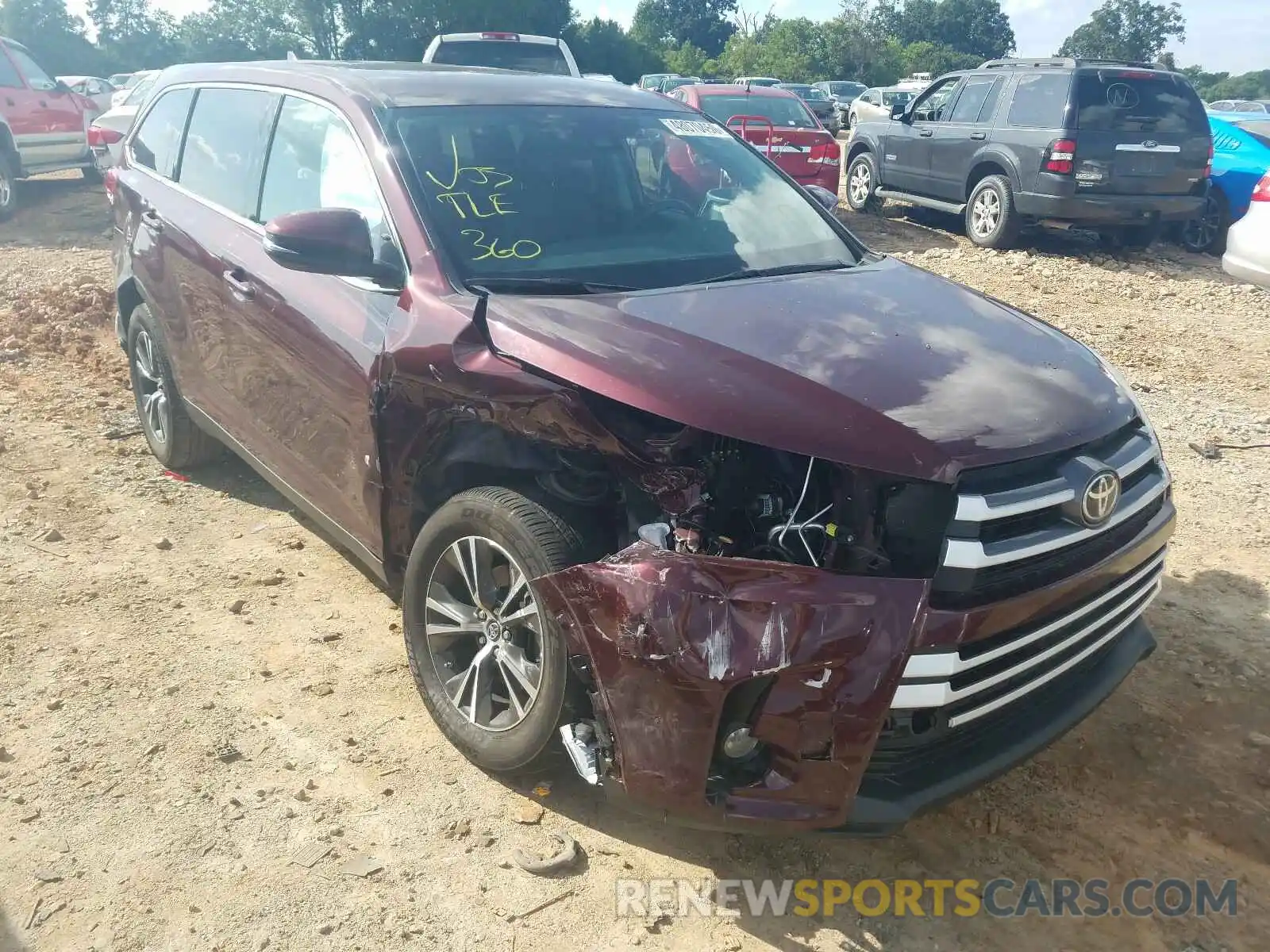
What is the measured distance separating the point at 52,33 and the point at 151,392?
58.6 metres

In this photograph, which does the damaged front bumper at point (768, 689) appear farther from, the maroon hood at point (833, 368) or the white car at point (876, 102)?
the white car at point (876, 102)

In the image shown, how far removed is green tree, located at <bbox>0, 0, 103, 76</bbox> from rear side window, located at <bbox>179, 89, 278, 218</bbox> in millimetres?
55476

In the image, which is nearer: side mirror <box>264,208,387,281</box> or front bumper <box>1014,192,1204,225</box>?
side mirror <box>264,208,387,281</box>

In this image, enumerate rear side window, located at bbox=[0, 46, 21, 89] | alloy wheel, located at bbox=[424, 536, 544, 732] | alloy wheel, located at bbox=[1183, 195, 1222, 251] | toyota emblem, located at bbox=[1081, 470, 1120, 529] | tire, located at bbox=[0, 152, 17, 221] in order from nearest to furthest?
1. toyota emblem, located at bbox=[1081, 470, 1120, 529]
2. alloy wheel, located at bbox=[424, 536, 544, 732]
3. alloy wheel, located at bbox=[1183, 195, 1222, 251]
4. tire, located at bbox=[0, 152, 17, 221]
5. rear side window, located at bbox=[0, 46, 21, 89]

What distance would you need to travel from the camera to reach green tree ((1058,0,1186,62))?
7631cm

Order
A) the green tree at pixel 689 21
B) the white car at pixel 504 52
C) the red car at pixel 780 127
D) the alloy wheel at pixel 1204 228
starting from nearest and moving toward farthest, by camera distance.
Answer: the alloy wheel at pixel 1204 228 → the white car at pixel 504 52 → the red car at pixel 780 127 → the green tree at pixel 689 21

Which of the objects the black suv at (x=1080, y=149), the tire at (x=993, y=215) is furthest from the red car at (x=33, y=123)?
the tire at (x=993, y=215)

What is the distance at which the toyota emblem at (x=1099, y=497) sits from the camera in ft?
7.74

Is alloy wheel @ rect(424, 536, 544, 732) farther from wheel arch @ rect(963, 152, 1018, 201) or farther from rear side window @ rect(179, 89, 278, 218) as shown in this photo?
wheel arch @ rect(963, 152, 1018, 201)

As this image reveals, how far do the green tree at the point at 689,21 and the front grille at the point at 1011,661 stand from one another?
257 ft


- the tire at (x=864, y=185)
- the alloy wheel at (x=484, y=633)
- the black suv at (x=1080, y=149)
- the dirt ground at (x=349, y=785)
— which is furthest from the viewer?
the tire at (x=864, y=185)

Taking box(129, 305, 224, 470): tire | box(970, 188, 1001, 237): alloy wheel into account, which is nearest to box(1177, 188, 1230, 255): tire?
box(970, 188, 1001, 237): alloy wheel

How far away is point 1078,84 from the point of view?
385 inches

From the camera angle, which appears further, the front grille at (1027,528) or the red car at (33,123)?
the red car at (33,123)
